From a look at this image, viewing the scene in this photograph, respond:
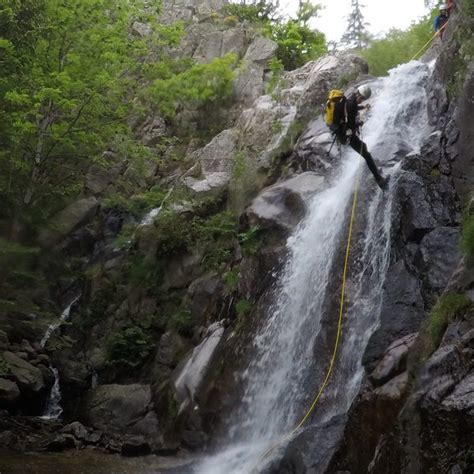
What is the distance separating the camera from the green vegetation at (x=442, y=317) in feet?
17.8

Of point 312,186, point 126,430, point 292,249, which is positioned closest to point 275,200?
point 312,186

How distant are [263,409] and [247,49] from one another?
55.8ft

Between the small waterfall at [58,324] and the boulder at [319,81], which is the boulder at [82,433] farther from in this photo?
the boulder at [319,81]

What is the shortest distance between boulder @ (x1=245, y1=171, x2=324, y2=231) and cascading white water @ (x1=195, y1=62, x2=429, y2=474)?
12.8 inches

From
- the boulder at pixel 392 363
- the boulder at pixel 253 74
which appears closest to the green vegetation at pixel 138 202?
the boulder at pixel 253 74

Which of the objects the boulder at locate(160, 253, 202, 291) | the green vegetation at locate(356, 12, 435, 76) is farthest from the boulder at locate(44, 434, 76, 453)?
the green vegetation at locate(356, 12, 435, 76)

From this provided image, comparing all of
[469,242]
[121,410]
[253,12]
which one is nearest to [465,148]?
[469,242]

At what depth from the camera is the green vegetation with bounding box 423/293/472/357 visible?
542 centimetres

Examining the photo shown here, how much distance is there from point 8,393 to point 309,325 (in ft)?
19.2

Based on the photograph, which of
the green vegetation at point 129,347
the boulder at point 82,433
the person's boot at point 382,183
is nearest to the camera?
the boulder at point 82,433

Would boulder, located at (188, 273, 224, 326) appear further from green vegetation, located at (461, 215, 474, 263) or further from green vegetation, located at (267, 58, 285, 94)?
green vegetation, located at (267, 58, 285, 94)

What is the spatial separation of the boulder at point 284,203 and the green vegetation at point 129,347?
4.07 m

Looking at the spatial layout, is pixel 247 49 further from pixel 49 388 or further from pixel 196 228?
pixel 49 388

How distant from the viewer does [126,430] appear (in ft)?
33.5
